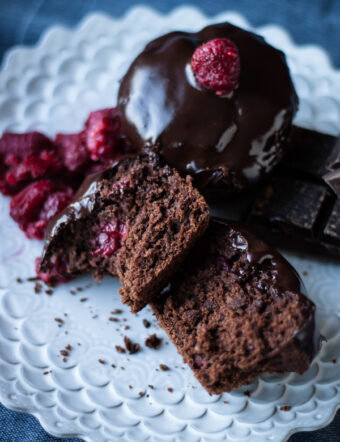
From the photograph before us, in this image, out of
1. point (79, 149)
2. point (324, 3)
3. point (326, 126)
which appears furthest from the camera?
point (324, 3)

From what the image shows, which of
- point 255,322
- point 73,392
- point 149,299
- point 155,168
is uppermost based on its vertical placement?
point 155,168

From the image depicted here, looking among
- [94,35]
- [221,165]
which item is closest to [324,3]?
[94,35]

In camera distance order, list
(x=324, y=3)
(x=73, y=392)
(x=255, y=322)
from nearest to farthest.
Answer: (x=255, y=322)
(x=73, y=392)
(x=324, y=3)

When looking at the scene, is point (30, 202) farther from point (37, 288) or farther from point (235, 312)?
point (235, 312)

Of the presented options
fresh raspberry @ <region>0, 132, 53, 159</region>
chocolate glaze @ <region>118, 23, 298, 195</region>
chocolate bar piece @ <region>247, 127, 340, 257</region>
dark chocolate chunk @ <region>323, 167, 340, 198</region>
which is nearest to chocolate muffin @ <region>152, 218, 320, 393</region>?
chocolate glaze @ <region>118, 23, 298, 195</region>

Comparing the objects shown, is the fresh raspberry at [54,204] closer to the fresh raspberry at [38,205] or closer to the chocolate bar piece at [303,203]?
the fresh raspberry at [38,205]

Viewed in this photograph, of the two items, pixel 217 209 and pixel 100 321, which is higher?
pixel 217 209

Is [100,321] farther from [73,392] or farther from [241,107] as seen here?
[241,107]
